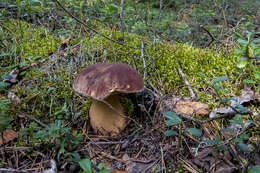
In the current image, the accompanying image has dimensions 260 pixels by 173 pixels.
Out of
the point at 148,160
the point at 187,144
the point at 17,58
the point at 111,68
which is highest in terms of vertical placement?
the point at 111,68

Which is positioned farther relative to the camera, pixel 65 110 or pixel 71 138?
pixel 65 110

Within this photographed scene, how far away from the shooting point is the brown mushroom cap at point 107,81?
131 centimetres

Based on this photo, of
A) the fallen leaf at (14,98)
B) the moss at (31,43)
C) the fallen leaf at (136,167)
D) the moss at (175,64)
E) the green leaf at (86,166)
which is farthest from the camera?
the moss at (31,43)

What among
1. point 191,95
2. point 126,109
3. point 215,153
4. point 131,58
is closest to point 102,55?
point 131,58

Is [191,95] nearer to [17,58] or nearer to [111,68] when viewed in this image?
[111,68]

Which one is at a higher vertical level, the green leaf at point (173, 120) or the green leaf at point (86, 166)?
the green leaf at point (173, 120)

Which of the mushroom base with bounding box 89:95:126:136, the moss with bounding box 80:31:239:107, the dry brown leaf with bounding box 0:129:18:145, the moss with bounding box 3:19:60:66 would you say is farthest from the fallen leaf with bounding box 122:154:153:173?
the moss with bounding box 3:19:60:66

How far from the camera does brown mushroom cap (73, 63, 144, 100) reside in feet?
4.31

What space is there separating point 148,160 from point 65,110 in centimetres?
78

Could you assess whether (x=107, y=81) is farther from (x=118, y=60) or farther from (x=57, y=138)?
(x=118, y=60)

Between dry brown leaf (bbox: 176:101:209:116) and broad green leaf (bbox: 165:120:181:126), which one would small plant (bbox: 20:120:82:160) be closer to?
broad green leaf (bbox: 165:120:181:126)

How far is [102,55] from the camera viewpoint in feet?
7.33

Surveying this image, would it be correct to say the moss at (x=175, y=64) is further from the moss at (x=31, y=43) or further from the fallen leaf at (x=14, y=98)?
the fallen leaf at (x=14, y=98)

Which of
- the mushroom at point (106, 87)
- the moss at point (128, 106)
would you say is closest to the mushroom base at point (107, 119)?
the mushroom at point (106, 87)
